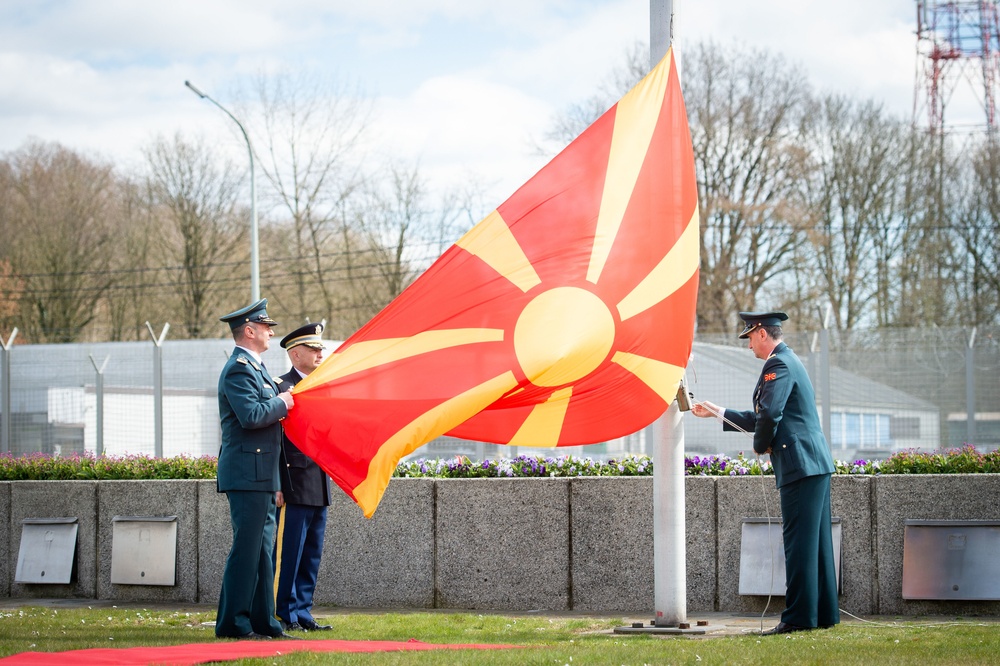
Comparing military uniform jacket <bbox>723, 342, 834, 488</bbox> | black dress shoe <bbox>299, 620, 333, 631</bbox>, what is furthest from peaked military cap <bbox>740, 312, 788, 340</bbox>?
black dress shoe <bbox>299, 620, 333, 631</bbox>

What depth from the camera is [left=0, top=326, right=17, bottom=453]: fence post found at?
1748 cm

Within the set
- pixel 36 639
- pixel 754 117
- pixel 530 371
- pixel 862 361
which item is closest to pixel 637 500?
pixel 530 371

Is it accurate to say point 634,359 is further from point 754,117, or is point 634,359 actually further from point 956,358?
point 754,117

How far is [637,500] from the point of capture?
362 inches

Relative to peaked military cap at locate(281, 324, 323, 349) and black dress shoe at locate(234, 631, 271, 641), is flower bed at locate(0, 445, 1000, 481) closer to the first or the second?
peaked military cap at locate(281, 324, 323, 349)

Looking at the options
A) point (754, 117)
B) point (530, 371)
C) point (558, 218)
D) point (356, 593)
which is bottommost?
point (356, 593)

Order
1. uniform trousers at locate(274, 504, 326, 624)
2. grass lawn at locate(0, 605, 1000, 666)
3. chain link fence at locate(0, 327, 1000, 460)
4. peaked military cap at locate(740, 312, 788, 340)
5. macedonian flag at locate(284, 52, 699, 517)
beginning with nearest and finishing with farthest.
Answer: grass lawn at locate(0, 605, 1000, 666)
macedonian flag at locate(284, 52, 699, 517)
peaked military cap at locate(740, 312, 788, 340)
uniform trousers at locate(274, 504, 326, 624)
chain link fence at locate(0, 327, 1000, 460)

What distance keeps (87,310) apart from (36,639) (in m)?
37.9

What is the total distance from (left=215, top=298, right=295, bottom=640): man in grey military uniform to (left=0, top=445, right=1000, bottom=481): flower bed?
270 cm

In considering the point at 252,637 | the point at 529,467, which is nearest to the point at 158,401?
the point at 529,467

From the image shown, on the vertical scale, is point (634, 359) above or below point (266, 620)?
above

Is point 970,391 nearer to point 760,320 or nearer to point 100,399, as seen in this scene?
point 760,320

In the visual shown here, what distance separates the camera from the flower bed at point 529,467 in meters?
9.15

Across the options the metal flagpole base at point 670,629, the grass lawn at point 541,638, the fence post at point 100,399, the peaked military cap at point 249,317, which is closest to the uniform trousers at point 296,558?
the grass lawn at point 541,638
